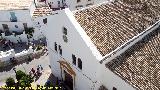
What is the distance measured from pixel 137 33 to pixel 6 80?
19119mm

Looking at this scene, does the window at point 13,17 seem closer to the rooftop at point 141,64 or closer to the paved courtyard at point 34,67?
the paved courtyard at point 34,67

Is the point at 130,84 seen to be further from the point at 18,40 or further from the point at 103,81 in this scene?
the point at 18,40

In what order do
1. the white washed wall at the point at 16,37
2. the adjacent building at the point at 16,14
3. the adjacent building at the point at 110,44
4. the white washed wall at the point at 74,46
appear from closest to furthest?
the adjacent building at the point at 110,44, the white washed wall at the point at 74,46, the white washed wall at the point at 16,37, the adjacent building at the point at 16,14

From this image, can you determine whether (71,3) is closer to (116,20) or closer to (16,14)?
(16,14)

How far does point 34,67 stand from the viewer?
49.0m

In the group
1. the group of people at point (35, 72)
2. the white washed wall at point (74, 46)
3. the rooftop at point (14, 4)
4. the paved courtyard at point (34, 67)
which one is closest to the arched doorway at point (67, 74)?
the white washed wall at point (74, 46)

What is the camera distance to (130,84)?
1367 inches

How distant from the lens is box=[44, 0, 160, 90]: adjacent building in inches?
1417

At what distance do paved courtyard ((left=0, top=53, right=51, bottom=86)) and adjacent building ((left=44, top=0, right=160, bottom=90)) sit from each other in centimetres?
574

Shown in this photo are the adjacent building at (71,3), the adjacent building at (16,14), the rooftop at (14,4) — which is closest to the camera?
the adjacent building at (16,14)

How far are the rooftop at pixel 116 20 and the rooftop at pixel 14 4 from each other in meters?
17.4

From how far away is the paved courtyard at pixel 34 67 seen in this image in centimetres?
4709

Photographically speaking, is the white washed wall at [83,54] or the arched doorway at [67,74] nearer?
the white washed wall at [83,54]

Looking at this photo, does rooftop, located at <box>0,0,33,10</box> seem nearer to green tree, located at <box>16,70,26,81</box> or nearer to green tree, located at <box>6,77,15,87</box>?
green tree, located at <box>16,70,26,81</box>
